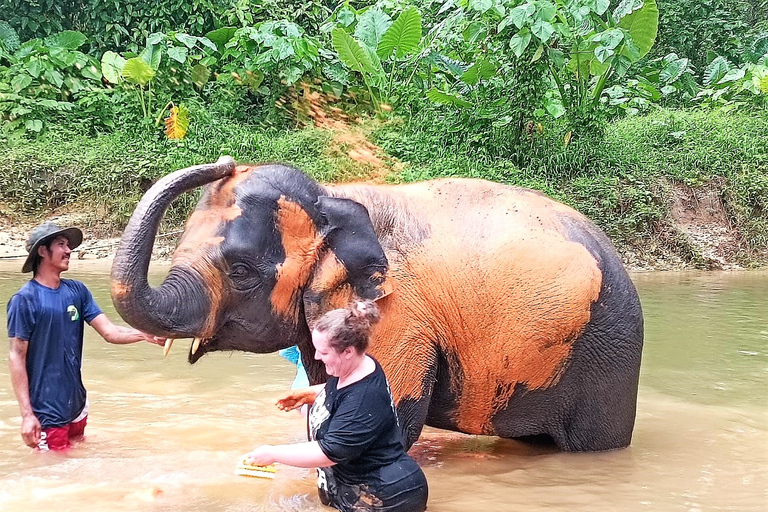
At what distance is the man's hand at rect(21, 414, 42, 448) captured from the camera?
14.7ft

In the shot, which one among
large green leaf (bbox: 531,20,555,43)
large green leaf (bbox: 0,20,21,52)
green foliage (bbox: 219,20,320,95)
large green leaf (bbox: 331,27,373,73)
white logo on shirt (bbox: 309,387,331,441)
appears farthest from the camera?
large green leaf (bbox: 0,20,21,52)

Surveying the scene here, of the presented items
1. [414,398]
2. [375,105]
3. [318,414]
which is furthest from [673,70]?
[318,414]

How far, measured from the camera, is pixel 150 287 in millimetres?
3652

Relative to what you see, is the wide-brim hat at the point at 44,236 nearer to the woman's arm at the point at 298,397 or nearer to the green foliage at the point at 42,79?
the woman's arm at the point at 298,397

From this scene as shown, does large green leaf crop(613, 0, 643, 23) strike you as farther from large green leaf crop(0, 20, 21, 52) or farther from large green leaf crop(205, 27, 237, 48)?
large green leaf crop(0, 20, 21, 52)

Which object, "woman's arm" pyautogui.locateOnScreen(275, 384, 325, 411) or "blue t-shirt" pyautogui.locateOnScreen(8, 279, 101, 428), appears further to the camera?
"blue t-shirt" pyautogui.locateOnScreen(8, 279, 101, 428)

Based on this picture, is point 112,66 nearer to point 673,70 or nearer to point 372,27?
point 372,27

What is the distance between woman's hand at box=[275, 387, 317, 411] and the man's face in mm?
1575

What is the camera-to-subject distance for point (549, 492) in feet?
13.6

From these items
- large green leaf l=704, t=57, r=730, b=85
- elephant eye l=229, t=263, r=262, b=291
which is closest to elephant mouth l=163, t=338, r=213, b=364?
elephant eye l=229, t=263, r=262, b=291

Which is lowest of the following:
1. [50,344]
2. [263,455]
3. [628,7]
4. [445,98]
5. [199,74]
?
[50,344]

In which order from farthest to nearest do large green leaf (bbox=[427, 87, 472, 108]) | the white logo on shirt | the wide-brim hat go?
large green leaf (bbox=[427, 87, 472, 108]), the wide-brim hat, the white logo on shirt

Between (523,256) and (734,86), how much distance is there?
14.1 metres

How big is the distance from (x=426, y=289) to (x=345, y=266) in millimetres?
401
